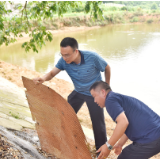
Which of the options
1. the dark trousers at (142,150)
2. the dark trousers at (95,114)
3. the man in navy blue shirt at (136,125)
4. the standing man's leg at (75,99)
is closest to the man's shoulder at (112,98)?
the man in navy blue shirt at (136,125)

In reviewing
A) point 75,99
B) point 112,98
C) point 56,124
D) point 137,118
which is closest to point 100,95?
point 112,98

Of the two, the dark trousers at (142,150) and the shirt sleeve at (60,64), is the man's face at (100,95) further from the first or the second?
the shirt sleeve at (60,64)

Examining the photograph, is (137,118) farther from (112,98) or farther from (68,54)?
(68,54)

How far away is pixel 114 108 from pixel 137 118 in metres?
0.24

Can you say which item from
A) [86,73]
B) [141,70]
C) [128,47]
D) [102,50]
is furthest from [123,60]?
[86,73]

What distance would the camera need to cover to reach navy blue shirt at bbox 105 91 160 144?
175cm

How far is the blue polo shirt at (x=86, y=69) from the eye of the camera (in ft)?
8.62

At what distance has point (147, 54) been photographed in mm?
13258

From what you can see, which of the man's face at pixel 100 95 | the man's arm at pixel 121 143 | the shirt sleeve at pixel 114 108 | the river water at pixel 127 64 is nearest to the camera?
the shirt sleeve at pixel 114 108

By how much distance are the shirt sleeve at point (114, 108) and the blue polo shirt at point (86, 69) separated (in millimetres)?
930

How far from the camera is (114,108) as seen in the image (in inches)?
67.2

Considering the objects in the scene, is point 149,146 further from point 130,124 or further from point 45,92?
point 45,92

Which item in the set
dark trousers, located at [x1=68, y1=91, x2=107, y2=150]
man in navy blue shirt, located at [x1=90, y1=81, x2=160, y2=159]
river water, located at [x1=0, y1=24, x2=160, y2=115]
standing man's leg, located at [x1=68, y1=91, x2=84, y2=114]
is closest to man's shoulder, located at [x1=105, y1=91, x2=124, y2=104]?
man in navy blue shirt, located at [x1=90, y1=81, x2=160, y2=159]

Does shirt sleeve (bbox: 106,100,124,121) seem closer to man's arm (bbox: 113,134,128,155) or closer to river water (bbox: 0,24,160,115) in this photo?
man's arm (bbox: 113,134,128,155)
